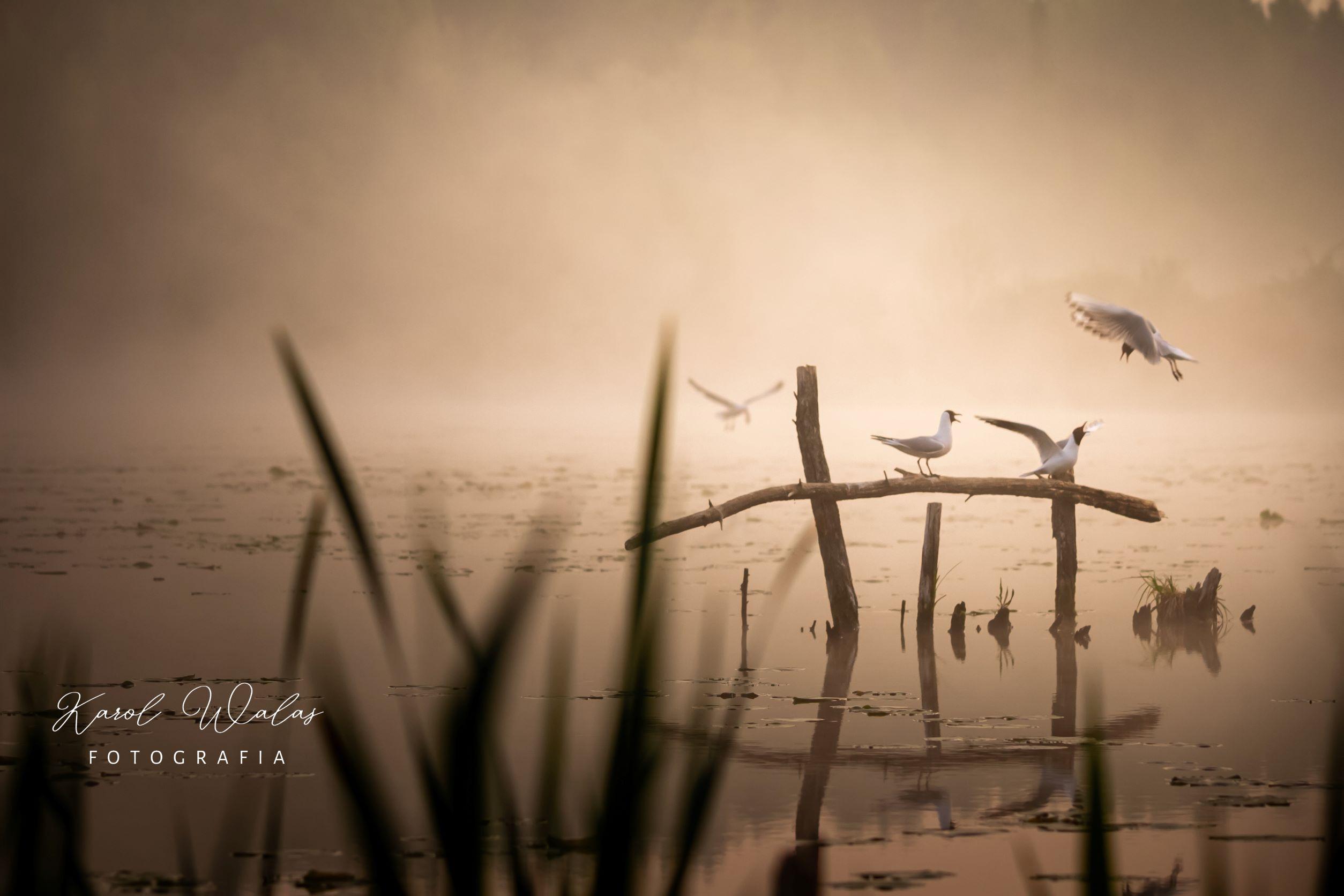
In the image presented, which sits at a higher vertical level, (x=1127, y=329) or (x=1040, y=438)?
(x=1127, y=329)

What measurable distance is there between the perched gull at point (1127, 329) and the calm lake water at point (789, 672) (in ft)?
6.62

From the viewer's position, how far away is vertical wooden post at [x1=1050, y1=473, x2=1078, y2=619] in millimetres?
7988

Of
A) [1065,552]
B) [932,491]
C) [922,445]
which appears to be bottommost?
[1065,552]

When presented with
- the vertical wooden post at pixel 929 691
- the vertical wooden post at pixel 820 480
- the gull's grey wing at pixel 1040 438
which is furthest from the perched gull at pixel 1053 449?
the vertical wooden post at pixel 929 691

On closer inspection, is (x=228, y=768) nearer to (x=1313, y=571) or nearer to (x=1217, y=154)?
(x=1313, y=571)

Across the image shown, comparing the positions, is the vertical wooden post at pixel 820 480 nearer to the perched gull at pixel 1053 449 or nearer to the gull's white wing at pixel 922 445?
the gull's white wing at pixel 922 445

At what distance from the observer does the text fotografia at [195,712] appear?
19.3ft

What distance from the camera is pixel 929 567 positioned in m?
8.03

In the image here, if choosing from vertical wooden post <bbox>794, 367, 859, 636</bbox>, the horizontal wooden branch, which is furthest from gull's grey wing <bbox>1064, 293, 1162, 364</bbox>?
vertical wooden post <bbox>794, 367, 859, 636</bbox>

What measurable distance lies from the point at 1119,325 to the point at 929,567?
2033 mm

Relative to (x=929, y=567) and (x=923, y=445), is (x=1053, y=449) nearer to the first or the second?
(x=923, y=445)

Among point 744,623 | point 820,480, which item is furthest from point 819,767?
point 744,623

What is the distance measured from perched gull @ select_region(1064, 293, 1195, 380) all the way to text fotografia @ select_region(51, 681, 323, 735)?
213 inches

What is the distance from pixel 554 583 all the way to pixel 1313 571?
7.11m
